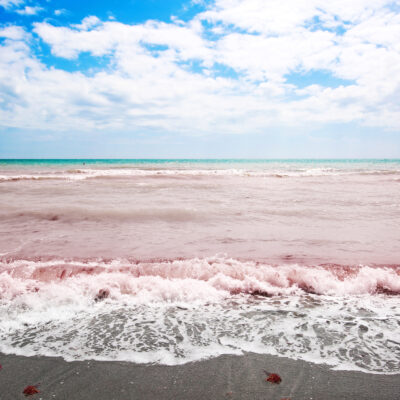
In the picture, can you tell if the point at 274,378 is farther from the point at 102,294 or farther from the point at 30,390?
the point at 102,294

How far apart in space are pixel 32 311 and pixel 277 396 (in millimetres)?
2463

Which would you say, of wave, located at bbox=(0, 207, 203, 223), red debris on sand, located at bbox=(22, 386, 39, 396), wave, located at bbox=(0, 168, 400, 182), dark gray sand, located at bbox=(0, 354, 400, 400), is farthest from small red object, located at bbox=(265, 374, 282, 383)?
wave, located at bbox=(0, 168, 400, 182)

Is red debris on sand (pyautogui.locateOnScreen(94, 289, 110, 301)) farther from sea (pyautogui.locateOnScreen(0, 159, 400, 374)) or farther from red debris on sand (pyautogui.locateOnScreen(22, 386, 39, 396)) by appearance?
red debris on sand (pyautogui.locateOnScreen(22, 386, 39, 396))

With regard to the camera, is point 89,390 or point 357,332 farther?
point 357,332

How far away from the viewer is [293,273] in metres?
3.84

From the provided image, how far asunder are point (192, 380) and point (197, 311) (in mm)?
1006

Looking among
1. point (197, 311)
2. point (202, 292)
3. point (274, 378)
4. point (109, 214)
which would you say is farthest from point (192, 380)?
point (109, 214)

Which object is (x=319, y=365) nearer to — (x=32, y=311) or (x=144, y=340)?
(x=144, y=340)

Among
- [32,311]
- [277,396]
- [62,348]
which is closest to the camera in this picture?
[277,396]

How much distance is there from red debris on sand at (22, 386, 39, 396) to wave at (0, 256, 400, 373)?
0.37 m

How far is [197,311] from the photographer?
3.06 metres

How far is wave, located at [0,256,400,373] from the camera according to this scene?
7.88ft

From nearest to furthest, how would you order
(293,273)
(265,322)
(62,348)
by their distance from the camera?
(62,348) < (265,322) < (293,273)

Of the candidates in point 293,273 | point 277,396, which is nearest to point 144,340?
point 277,396
